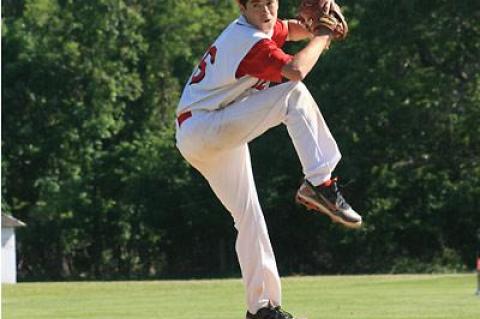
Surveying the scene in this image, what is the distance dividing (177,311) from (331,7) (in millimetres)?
8410

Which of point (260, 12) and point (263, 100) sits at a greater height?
point (260, 12)

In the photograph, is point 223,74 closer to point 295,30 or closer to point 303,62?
point 303,62

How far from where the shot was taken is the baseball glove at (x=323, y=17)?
7.27 m

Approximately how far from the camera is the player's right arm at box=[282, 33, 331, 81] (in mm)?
A: 7027

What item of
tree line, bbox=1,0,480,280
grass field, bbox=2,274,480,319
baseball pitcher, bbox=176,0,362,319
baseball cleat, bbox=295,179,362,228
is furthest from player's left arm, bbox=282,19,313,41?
tree line, bbox=1,0,480,280

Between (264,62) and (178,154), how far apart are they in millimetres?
39934

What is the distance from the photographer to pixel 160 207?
151ft

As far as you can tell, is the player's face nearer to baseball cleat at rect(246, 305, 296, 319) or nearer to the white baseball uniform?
the white baseball uniform

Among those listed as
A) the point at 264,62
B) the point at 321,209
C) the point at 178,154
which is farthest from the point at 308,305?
the point at 178,154

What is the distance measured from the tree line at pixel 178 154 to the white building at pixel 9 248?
4.04m

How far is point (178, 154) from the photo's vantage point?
47.0m

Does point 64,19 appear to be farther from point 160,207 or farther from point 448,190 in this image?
point 448,190

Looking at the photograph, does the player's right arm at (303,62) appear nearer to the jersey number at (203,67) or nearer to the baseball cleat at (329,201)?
the jersey number at (203,67)

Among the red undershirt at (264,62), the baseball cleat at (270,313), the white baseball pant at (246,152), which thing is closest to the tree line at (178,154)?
the white baseball pant at (246,152)
